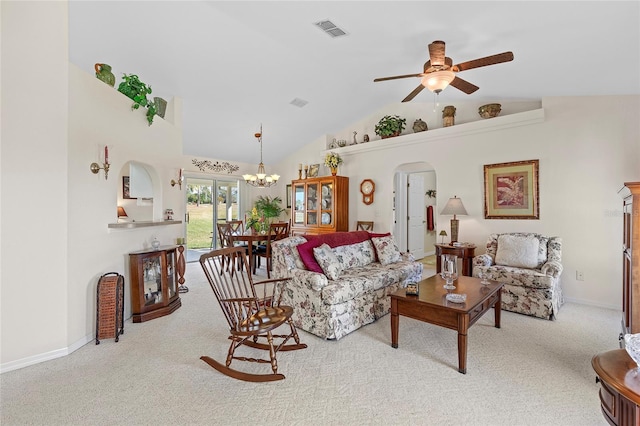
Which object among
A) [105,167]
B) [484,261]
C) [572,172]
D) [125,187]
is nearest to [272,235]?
[125,187]

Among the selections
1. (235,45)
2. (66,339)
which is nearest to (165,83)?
(235,45)

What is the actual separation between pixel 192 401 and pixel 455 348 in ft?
7.15

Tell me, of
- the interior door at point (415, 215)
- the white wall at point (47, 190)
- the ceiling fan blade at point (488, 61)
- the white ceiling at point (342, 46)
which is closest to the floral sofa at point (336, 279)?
the white wall at point (47, 190)

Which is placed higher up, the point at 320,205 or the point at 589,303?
the point at 320,205

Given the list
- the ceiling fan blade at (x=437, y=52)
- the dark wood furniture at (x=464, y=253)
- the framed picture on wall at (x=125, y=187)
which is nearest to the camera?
the ceiling fan blade at (x=437, y=52)

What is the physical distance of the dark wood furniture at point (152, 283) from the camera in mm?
3268

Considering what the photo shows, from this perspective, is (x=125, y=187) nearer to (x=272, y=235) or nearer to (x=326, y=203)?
(x=272, y=235)

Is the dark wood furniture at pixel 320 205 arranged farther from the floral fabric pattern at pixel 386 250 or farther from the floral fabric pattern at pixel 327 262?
the floral fabric pattern at pixel 327 262

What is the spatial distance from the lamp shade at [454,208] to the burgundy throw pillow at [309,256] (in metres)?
2.37

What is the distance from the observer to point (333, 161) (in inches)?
249

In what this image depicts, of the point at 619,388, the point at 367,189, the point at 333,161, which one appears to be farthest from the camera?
the point at 333,161

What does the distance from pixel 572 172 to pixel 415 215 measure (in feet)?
10.6

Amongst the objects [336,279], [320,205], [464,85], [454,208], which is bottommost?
[336,279]

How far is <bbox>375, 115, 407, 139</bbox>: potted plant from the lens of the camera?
5.61 meters
